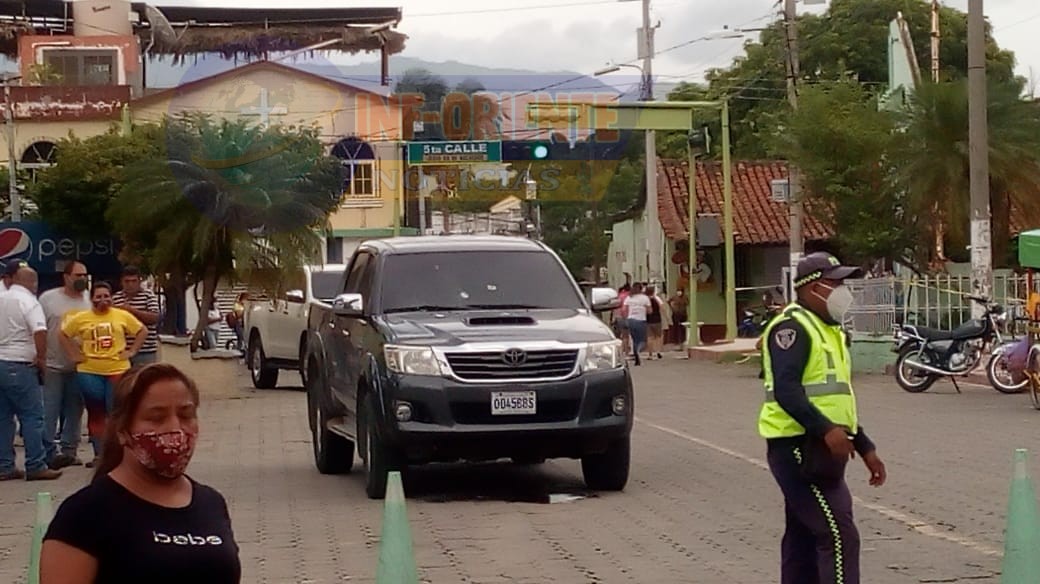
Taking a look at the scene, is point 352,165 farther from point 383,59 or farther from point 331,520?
point 331,520

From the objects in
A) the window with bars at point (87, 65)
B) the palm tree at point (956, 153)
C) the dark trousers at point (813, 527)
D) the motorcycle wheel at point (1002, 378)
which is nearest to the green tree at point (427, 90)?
the window with bars at point (87, 65)

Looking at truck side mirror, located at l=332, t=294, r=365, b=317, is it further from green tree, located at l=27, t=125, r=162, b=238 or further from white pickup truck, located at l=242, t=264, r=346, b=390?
green tree, located at l=27, t=125, r=162, b=238

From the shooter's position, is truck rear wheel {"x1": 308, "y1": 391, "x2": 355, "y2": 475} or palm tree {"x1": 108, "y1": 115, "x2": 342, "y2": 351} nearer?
truck rear wheel {"x1": 308, "y1": 391, "x2": 355, "y2": 475}

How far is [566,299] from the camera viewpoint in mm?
13477

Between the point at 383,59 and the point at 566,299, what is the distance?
5768 cm

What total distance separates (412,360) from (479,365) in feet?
1.61

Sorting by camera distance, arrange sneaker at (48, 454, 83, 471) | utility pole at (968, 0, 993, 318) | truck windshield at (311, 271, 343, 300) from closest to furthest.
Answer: sneaker at (48, 454, 83, 471), utility pole at (968, 0, 993, 318), truck windshield at (311, 271, 343, 300)

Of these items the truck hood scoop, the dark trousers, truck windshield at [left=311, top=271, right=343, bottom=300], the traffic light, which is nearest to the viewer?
the dark trousers

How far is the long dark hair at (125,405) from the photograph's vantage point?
402cm

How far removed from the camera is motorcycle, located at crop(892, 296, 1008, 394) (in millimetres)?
23219

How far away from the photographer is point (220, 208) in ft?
84.7

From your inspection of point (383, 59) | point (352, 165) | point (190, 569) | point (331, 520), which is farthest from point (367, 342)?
point (383, 59)

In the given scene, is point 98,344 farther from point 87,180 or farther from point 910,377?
point 87,180

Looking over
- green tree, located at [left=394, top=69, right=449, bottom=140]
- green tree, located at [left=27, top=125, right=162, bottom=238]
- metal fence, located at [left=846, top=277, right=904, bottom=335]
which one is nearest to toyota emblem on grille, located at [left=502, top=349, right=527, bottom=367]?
metal fence, located at [left=846, top=277, right=904, bottom=335]
